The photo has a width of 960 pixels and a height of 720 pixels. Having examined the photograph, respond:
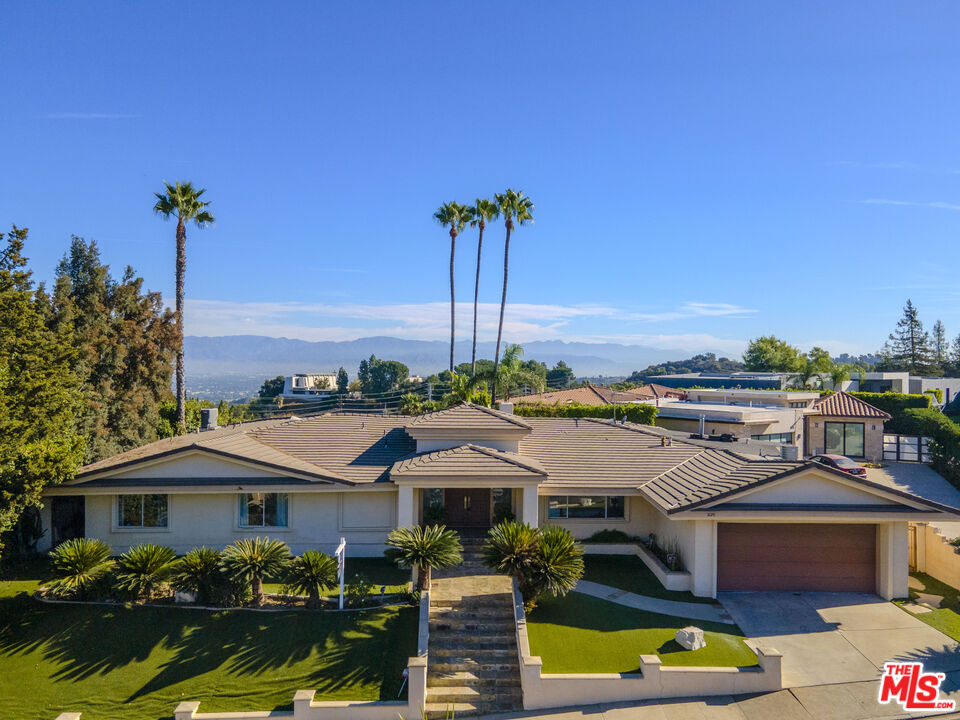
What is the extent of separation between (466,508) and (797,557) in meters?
10.9

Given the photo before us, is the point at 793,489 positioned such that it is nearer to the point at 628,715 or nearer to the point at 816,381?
the point at 628,715

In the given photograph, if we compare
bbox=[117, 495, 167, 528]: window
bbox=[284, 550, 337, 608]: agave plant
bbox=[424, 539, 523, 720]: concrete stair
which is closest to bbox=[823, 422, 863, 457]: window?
bbox=[424, 539, 523, 720]: concrete stair

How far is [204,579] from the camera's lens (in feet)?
50.9

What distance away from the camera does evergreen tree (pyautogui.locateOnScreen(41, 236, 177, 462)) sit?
26056 millimetres

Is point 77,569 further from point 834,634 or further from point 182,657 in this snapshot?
point 834,634

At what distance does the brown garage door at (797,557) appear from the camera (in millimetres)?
17656

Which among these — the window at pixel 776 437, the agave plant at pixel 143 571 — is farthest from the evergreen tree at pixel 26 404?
the window at pixel 776 437

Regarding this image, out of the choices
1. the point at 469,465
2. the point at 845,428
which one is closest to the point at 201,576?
the point at 469,465

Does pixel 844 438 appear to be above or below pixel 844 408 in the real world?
below

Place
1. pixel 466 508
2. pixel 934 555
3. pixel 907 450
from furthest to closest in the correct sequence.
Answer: pixel 907 450 < pixel 466 508 < pixel 934 555

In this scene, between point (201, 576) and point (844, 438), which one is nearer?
point (201, 576)

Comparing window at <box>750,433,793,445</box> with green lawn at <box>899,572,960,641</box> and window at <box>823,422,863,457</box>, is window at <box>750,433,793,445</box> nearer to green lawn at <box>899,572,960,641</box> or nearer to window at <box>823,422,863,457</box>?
window at <box>823,422,863,457</box>

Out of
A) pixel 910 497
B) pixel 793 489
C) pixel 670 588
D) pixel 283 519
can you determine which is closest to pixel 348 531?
pixel 283 519

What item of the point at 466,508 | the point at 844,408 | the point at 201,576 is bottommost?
the point at 201,576
